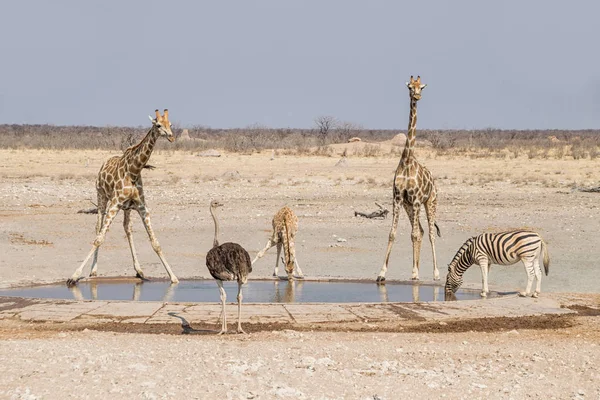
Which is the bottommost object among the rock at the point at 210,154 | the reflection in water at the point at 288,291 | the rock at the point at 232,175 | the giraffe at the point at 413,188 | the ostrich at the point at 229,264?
the reflection in water at the point at 288,291

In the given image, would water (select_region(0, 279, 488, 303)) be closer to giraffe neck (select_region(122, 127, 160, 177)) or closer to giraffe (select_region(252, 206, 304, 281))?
giraffe (select_region(252, 206, 304, 281))

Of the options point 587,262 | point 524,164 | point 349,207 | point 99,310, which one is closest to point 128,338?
point 99,310

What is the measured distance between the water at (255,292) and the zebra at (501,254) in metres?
0.32

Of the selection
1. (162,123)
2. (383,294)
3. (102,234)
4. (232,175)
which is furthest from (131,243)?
(232,175)

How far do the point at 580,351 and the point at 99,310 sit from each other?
18.1 ft

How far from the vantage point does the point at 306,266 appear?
16.4 meters

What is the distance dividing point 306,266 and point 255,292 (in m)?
3.37

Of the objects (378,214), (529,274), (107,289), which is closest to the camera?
(529,274)

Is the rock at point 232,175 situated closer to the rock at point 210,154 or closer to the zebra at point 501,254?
the rock at point 210,154

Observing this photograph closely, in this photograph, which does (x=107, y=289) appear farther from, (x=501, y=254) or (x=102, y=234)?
(x=501, y=254)

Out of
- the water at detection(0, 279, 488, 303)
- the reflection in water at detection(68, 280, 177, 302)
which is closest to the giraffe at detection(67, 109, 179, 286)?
the reflection in water at detection(68, 280, 177, 302)

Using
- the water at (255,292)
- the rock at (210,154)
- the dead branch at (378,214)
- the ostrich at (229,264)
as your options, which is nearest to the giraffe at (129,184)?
the water at (255,292)

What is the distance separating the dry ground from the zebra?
1.19 meters

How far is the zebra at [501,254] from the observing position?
499 inches
